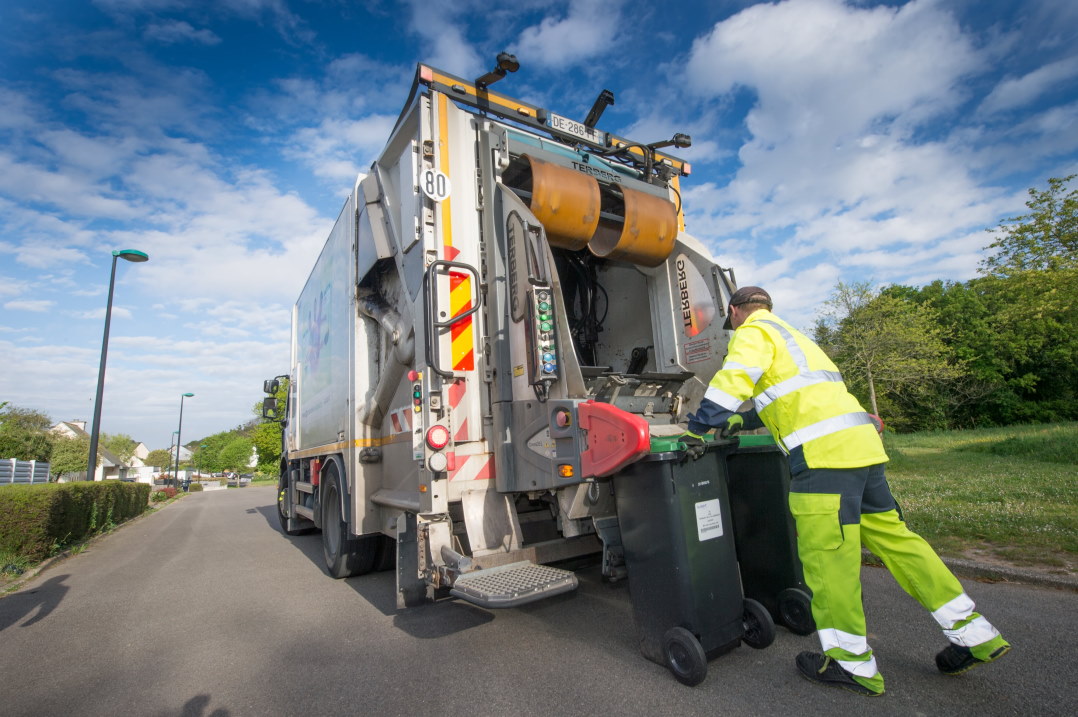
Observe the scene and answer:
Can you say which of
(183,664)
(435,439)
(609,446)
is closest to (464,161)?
(435,439)

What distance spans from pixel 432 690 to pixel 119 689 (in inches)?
66.6

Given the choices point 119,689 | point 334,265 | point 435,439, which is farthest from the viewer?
point 334,265

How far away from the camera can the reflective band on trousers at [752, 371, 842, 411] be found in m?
2.57

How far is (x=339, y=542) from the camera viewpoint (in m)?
4.86

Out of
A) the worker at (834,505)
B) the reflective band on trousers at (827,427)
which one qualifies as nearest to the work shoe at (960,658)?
the worker at (834,505)

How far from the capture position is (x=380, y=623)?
12.1ft

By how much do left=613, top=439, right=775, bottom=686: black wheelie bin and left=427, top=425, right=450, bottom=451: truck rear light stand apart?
1020mm

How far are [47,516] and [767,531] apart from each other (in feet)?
28.6

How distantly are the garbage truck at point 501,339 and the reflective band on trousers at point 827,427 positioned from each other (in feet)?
2.10

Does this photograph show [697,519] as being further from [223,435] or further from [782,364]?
[223,435]

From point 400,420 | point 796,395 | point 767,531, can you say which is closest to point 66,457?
point 400,420

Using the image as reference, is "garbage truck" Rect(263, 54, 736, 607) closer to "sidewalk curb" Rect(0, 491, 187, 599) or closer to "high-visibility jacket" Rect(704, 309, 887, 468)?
"high-visibility jacket" Rect(704, 309, 887, 468)

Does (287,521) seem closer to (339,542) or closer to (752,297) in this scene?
(339,542)

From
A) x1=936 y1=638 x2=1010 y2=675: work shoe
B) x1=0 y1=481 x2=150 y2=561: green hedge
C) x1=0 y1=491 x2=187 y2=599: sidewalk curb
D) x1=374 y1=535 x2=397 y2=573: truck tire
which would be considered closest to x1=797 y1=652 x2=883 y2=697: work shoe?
x1=936 y1=638 x2=1010 y2=675: work shoe
